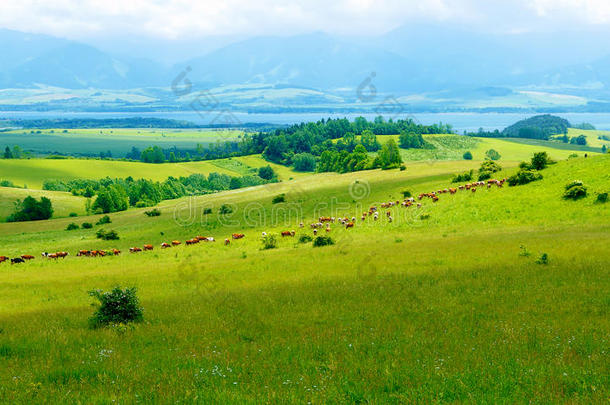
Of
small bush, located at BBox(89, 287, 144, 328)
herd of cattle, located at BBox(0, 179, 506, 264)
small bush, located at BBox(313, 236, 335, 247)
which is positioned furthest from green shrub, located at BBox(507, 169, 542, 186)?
small bush, located at BBox(89, 287, 144, 328)

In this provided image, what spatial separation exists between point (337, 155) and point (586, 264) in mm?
169599

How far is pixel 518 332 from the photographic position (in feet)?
45.8

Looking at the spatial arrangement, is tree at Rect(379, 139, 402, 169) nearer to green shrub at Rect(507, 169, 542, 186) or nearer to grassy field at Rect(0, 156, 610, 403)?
green shrub at Rect(507, 169, 542, 186)

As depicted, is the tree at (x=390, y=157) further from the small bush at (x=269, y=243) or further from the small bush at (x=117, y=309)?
the small bush at (x=117, y=309)

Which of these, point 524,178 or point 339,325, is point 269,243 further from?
point 524,178

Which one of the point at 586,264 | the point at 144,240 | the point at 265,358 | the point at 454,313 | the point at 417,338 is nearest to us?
the point at 265,358

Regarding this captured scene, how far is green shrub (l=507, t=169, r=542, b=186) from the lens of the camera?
5486 centimetres

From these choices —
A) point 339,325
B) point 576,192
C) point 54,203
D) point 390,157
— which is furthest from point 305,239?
point 54,203

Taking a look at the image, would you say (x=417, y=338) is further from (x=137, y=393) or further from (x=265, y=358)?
(x=137, y=393)

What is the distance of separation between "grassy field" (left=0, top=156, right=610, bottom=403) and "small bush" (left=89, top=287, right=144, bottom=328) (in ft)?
2.60

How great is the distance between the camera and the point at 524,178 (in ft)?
181

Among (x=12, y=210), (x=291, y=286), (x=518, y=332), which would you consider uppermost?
(x=518, y=332)

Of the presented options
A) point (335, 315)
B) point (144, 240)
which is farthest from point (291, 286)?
point (144, 240)

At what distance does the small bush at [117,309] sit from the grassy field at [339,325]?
2.60ft
